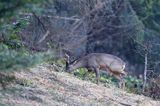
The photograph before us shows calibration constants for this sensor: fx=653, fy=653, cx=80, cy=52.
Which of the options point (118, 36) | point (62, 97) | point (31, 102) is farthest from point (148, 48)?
point (118, 36)

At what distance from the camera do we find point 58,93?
1274 centimetres

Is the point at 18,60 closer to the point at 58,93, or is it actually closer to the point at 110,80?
the point at 58,93

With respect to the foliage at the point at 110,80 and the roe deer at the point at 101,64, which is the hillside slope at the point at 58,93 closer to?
the foliage at the point at 110,80

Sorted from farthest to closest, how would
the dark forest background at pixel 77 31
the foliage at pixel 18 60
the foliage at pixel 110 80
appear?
the foliage at pixel 110 80 < the dark forest background at pixel 77 31 < the foliage at pixel 18 60

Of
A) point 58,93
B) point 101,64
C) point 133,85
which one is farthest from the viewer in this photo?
point 133,85

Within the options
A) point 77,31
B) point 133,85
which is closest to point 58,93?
point 77,31

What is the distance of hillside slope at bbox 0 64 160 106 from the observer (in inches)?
457

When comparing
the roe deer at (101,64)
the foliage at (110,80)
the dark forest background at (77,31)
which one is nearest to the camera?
the dark forest background at (77,31)

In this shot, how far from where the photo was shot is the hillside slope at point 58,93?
11.6 meters

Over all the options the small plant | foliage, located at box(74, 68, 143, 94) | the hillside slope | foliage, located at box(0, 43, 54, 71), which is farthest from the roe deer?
foliage, located at box(0, 43, 54, 71)

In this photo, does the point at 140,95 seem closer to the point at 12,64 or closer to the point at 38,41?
the point at 38,41

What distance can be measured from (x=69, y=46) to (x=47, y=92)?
4.48 meters

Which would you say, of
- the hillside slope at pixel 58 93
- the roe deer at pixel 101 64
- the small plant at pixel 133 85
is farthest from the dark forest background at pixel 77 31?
the hillside slope at pixel 58 93

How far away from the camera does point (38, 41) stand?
16781mm
